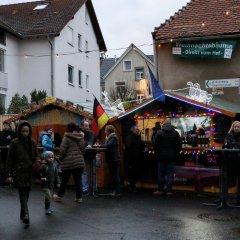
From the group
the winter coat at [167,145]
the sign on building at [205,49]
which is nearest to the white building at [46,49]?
the sign on building at [205,49]

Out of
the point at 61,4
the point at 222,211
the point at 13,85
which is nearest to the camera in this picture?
the point at 222,211

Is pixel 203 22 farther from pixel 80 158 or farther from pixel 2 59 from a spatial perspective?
pixel 2 59

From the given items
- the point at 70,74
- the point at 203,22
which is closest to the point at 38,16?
the point at 70,74

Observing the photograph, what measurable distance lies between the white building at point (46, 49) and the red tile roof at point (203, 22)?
554 inches

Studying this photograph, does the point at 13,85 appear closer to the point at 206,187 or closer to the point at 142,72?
the point at 206,187

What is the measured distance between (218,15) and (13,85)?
16920 mm

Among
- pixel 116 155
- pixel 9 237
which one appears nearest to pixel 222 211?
pixel 116 155

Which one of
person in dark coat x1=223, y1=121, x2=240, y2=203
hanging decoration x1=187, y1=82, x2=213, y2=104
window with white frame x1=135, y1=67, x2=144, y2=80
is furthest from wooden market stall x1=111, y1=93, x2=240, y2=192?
window with white frame x1=135, y1=67, x2=144, y2=80

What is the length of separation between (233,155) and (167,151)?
202cm

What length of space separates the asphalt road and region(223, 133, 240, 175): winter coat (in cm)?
87

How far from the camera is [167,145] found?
11875 mm

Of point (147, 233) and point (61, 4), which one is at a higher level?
point (61, 4)

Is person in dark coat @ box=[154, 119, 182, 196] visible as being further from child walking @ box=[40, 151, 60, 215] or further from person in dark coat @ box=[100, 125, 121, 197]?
child walking @ box=[40, 151, 60, 215]

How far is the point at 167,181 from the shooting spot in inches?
471
